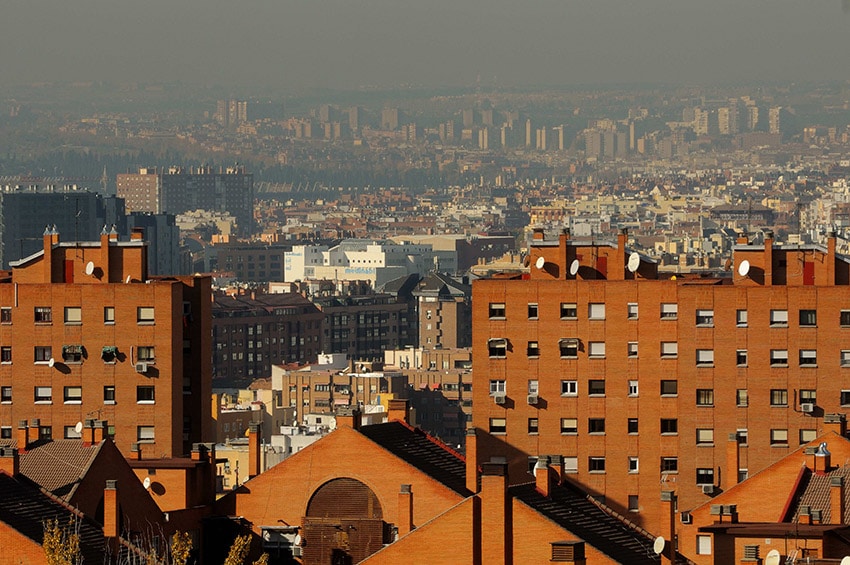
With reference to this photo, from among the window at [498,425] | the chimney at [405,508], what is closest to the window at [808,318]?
the window at [498,425]

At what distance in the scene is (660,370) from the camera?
140 ft

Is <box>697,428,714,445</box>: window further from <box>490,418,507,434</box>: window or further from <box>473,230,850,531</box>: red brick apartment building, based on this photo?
<box>490,418,507,434</box>: window

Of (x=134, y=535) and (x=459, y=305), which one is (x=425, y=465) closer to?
(x=134, y=535)

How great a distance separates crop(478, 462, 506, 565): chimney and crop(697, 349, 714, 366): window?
1697cm

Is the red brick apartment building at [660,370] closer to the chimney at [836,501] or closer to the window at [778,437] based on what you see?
the window at [778,437]

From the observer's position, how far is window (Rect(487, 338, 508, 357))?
4362 centimetres

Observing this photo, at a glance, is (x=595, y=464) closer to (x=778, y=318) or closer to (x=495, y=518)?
(x=778, y=318)

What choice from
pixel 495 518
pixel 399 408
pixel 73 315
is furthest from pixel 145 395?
pixel 495 518

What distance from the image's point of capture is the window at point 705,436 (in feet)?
138

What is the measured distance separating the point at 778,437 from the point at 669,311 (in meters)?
2.72

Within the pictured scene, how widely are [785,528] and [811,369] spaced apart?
15.3m

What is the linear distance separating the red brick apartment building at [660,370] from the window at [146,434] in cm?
512

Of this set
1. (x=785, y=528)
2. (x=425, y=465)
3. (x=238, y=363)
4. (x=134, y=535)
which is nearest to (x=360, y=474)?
(x=425, y=465)

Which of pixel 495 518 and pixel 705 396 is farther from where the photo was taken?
pixel 705 396
